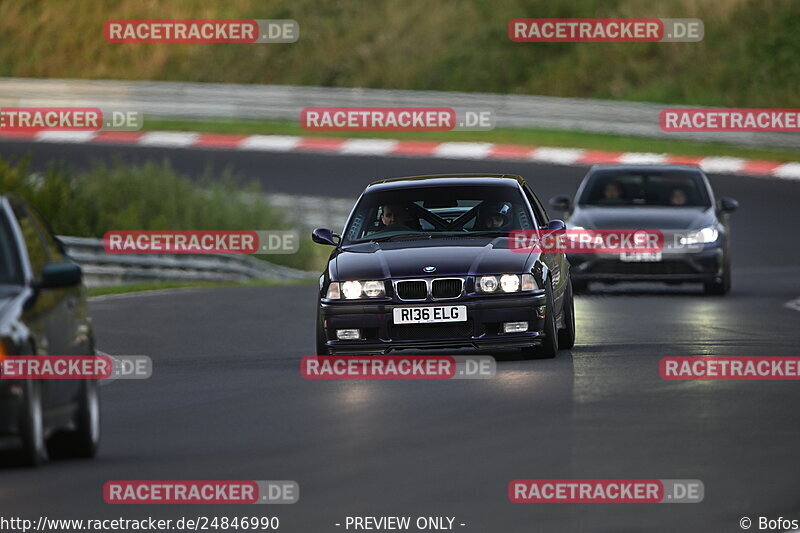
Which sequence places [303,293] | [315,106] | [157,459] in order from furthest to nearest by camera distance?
[315,106], [303,293], [157,459]

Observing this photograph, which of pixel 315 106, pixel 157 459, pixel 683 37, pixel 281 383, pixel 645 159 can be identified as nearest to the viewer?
pixel 157 459

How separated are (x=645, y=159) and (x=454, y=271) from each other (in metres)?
26.1

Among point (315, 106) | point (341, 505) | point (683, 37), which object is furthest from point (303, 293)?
point (683, 37)

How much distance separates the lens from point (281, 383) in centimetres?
1429

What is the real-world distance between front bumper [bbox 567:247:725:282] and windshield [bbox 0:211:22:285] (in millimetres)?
12615

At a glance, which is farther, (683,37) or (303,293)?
(683,37)

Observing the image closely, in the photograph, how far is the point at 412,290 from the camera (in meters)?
14.5

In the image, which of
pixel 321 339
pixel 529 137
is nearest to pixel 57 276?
pixel 321 339

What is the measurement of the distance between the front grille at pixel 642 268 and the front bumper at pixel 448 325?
7.71 m

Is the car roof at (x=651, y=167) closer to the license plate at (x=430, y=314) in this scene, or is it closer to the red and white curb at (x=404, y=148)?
the license plate at (x=430, y=314)

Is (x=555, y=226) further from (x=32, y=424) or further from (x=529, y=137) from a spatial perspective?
(x=529, y=137)


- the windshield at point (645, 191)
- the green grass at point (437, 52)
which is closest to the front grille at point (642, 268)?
the windshield at point (645, 191)

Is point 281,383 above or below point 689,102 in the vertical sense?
below

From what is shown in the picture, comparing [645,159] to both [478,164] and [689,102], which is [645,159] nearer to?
[478,164]
